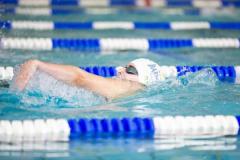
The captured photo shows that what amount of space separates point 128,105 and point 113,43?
1.88 m

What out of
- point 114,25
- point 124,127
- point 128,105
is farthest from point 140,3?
point 124,127

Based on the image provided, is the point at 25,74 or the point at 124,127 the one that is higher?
the point at 25,74

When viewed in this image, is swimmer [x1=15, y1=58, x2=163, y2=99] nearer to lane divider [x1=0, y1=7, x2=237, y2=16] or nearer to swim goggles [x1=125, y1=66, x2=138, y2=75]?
swim goggles [x1=125, y1=66, x2=138, y2=75]

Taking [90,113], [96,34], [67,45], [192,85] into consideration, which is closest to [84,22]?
[96,34]

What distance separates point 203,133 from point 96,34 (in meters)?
3.12

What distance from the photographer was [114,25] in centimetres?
661

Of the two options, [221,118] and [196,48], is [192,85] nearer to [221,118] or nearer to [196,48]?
[221,118]

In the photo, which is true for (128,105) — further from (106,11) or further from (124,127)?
(106,11)

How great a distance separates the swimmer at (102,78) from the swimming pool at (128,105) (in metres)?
0.08

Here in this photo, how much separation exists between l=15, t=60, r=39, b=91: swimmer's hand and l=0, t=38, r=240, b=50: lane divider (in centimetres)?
188

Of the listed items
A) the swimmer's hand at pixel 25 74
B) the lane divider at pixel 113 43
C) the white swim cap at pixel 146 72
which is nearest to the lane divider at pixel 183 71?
the white swim cap at pixel 146 72

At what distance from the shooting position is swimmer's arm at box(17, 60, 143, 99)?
3549 millimetres

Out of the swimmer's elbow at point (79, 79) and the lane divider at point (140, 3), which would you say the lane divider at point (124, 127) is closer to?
the swimmer's elbow at point (79, 79)

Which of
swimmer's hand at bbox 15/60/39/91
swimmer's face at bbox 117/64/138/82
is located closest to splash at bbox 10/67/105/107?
swimmer's hand at bbox 15/60/39/91
